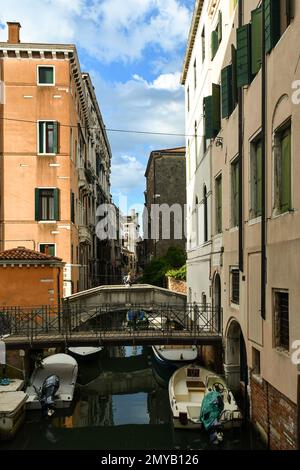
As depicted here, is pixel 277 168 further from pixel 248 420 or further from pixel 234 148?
pixel 248 420

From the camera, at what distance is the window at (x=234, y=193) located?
13.9m

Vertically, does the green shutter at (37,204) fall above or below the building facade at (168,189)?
below

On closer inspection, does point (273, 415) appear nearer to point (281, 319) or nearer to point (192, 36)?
point (281, 319)

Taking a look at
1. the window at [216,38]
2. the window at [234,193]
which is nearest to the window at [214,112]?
the window at [216,38]

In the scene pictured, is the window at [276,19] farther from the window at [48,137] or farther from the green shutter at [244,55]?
the window at [48,137]

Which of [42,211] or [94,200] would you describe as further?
[94,200]

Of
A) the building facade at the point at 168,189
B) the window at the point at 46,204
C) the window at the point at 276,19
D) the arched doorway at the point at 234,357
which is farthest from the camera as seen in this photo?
the building facade at the point at 168,189

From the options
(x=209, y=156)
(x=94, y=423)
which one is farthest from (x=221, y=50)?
A: (x=94, y=423)

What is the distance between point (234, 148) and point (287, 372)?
7111mm

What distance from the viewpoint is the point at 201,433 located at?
12.5 meters

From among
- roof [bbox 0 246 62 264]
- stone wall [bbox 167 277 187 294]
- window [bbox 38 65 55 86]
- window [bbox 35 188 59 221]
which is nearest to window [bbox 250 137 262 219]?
roof [bbox 0 246 62 264]

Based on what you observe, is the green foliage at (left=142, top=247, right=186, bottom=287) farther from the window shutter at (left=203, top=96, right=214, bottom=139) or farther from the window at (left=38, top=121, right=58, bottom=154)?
the window shutter at (left=203, top=96, right=214, bottom=139)

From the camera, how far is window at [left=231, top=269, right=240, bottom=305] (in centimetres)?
1369

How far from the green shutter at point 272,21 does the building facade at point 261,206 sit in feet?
0.07
